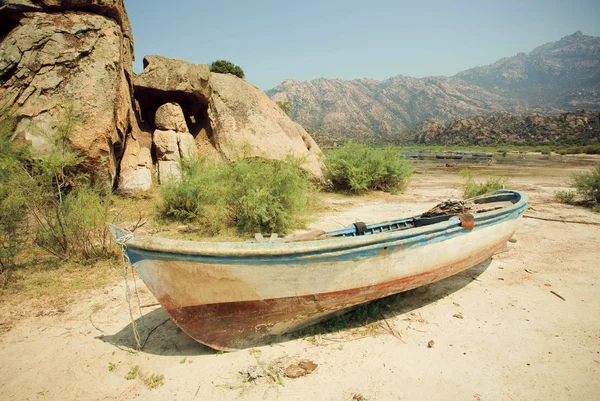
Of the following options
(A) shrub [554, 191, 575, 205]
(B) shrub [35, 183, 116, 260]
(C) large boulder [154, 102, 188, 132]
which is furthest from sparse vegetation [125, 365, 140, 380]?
(A) shrub [554, 191, 575, 205]

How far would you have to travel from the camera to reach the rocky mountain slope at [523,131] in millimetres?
39500

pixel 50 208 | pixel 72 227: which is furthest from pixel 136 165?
pixel 72 227

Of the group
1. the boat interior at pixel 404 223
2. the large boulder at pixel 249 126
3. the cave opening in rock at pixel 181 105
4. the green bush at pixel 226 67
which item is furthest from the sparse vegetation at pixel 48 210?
the green bush at pixel 226 67

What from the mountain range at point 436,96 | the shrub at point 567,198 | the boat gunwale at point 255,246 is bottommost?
the shrub at point 567,198

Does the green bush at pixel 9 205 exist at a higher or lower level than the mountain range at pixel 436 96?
lower

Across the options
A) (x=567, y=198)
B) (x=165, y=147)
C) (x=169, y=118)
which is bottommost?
(x=567, y=198)

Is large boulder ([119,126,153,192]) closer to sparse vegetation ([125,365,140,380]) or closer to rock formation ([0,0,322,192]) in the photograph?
rock formation ([0,0,322,192])

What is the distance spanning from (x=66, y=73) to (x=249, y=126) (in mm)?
5330

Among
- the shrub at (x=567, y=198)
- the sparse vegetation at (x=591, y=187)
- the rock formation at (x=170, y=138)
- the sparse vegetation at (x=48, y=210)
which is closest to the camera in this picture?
the sparse vegetation at (x=48, y=210)

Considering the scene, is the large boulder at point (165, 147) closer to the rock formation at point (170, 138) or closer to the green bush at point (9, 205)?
the rock formation at point (170, 138)

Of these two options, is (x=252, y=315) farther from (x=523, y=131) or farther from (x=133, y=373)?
(x=523, y=131)

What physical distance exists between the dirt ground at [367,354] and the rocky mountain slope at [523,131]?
4378cm

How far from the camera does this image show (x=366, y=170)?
11.5 m

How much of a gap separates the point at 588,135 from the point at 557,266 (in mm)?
46702
